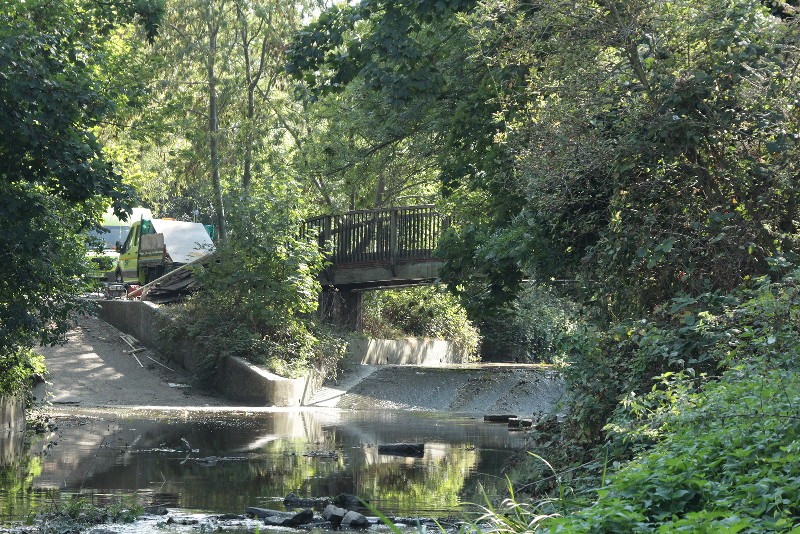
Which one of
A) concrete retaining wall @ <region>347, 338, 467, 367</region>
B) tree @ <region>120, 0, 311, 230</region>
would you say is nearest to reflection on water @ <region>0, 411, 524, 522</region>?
concrete retaining wall @ <region>347, 338, 467, 367</region>

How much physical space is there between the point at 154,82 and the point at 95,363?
10.9 metres

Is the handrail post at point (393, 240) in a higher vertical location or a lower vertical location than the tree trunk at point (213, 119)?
lower

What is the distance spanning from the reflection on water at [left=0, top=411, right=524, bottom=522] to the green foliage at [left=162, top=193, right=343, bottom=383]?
161 inches

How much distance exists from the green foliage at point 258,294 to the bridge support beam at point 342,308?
483 centimetres

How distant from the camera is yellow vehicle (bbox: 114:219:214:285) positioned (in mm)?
32156

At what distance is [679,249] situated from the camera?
29.7 feet

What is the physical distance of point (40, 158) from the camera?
436 inches

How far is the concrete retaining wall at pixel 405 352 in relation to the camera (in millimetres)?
26719

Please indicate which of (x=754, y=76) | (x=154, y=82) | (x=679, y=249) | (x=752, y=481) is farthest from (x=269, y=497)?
(x=154, y=82)

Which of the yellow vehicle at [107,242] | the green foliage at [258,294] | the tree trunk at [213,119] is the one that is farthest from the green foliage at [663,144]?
the tree trunk at [213,119]

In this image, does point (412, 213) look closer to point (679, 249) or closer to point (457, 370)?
point (457, 370)

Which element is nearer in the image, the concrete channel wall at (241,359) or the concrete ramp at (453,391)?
the concrete channel wall at (241,359)

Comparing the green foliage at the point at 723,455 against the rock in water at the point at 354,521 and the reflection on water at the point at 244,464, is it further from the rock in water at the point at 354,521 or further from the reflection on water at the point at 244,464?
the reflection on water at the point at 244,464

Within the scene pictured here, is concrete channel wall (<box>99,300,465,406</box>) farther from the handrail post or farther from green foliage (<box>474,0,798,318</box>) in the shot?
green foliage (<box>474,0,798,318</box>)
